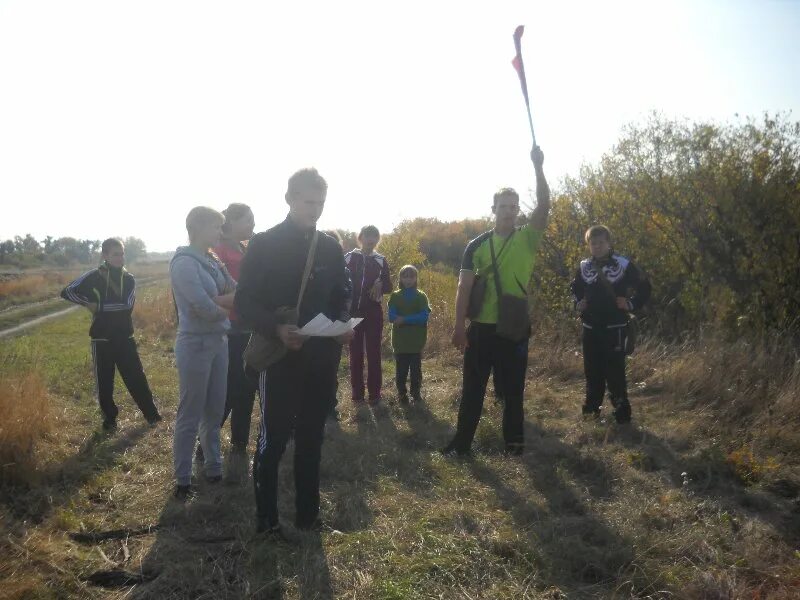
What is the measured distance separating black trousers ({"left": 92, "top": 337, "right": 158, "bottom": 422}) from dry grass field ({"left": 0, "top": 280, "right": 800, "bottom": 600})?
0.27 m

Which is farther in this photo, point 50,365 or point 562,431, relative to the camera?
point 50,365

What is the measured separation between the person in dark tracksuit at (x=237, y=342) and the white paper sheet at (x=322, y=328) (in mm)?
1789

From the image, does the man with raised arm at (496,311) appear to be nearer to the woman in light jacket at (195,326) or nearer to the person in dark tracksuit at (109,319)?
the woman in light jacket at (195,326)

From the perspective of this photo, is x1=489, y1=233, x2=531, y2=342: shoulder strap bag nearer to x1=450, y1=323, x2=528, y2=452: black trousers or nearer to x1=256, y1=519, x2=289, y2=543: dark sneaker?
x1=450, y1=323, x2=528, y2=452: black trousers

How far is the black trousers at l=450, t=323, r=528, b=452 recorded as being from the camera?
4.66m

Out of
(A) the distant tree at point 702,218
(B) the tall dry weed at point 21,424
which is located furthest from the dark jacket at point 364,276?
(A) the distant tree at point 702,218

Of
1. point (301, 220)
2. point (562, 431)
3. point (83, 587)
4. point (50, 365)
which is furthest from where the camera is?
point (50, 365)

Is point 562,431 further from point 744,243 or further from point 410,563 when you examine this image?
point 744,243

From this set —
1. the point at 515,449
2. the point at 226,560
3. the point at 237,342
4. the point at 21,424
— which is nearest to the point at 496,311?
the point at 515,449

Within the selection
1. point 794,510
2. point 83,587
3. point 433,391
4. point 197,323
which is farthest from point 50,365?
point 794,510

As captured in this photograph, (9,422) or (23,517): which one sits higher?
(9,422)

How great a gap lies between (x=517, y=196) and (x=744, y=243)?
4.95 metres

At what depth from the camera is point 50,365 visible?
956cm

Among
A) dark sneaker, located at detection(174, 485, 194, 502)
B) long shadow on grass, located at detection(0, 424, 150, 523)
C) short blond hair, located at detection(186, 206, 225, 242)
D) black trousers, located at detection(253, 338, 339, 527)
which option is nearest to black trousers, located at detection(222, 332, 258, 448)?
dark sneaker, located at detection(174, 485, 194, 502)
